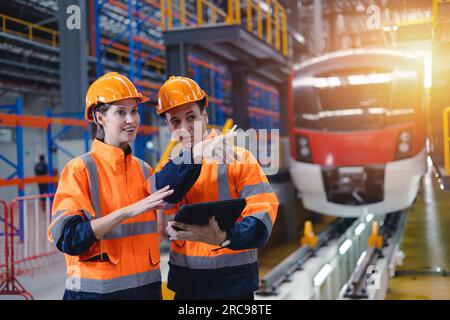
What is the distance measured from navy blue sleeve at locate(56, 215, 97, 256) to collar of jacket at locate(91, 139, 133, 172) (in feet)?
0.57

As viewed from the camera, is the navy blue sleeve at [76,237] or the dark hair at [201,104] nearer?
the navy blue sleeve at [76,237]

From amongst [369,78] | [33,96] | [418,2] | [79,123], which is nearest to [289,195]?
[369,78]

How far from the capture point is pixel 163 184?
1.20 meters

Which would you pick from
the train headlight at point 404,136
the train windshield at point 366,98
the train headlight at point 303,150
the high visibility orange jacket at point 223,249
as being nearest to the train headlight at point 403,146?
the train headlight at point 404,136

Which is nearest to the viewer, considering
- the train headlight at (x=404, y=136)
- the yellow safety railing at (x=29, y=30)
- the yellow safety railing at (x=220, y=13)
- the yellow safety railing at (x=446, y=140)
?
the yellow safety railing at (x=29, y=30)

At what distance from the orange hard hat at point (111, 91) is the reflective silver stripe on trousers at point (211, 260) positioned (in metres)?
0.48

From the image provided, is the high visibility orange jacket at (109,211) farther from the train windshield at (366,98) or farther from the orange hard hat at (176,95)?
the train windshield at (366,98)

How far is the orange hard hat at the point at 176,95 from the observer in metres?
1.29

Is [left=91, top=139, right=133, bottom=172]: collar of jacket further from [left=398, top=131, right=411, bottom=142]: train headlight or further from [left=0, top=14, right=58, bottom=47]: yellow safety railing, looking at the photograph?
[left=398, top=131, right=411, bottom=142]: train headlight

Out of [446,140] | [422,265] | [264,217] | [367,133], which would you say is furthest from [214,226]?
[422,265]

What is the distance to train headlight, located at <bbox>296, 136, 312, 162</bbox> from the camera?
5.12m

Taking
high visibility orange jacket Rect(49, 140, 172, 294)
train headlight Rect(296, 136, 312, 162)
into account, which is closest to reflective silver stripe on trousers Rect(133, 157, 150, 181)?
high visibility orange jacket Rect(49, 140, 172, 294)

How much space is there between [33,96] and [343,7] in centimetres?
218

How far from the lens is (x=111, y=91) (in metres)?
1.26
